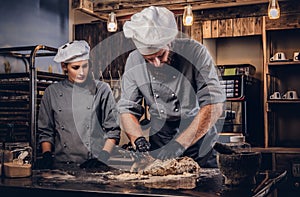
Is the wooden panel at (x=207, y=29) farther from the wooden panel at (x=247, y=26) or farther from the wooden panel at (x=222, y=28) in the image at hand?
the wooden panel at (x=247, y=26)

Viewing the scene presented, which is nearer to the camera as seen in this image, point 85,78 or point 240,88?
point 85,78

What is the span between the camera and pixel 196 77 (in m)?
2.64

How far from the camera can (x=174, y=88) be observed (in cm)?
271

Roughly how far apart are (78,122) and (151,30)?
1.03m

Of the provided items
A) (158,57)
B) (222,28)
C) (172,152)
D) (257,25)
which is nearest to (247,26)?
(257,25)

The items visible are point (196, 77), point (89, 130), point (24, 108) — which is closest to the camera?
point (196, 77)

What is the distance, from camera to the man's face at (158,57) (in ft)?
8.22

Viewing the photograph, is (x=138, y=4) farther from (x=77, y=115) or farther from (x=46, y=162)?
(x=46, y=162)

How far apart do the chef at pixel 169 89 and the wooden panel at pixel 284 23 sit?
98.2 inches

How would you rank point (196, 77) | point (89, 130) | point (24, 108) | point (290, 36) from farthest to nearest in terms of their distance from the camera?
point (290, 36) < point (24, 108) < point (89, 130) < point (196, 77)

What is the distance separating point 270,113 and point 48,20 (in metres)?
2.76

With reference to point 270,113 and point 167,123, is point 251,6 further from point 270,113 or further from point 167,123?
point 167,123

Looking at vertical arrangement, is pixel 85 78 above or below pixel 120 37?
below

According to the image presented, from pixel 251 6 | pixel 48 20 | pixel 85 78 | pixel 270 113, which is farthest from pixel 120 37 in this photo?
pixel 85 78
